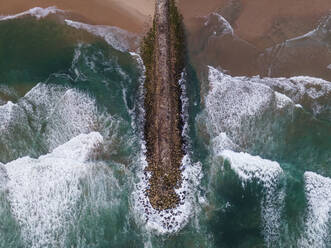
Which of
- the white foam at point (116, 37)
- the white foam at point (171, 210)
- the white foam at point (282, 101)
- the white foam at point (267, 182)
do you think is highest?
the white foam at point (282, 101)

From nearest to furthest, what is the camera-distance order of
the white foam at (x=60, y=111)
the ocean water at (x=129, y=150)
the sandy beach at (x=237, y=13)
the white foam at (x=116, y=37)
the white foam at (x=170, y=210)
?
1. the ocean water at (x=129, y=150)
2. the white foam at (x=170, y=210)
3. the white foam at (x=60, y=111)
4. the sandy beach at (x=237, y=13)
5. the white foam at (x=116, y=37)

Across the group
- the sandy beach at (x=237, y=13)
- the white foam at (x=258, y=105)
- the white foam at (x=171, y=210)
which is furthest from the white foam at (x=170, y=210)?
the sandy beach at (x=237, y=13)

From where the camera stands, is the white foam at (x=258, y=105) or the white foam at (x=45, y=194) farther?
the white foam at (x=258, y=105)

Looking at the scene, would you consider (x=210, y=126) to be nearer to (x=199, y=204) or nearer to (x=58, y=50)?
(x=199, y=204)

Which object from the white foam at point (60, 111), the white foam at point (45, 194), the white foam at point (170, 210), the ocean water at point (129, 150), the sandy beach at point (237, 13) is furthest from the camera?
the sandy beach at point (237, 13)

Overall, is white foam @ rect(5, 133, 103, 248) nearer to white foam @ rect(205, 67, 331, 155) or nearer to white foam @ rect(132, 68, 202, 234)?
white foam @ rect(132, 68, 202, 234)

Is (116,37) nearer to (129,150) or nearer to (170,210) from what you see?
(129,150)

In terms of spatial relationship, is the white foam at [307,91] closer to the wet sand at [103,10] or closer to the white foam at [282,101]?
the white foam at [282,101]
